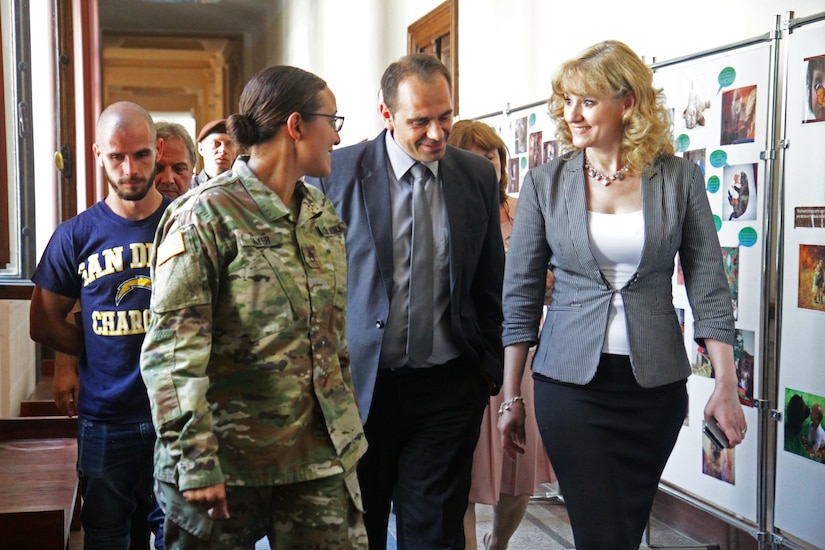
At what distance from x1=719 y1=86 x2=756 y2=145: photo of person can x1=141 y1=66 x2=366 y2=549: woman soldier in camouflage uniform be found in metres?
1.84

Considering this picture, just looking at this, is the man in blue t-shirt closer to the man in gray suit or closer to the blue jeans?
the blue jeans

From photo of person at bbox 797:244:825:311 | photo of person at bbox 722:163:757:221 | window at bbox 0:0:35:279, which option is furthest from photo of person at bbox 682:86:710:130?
window at bbox 0:0:35:279

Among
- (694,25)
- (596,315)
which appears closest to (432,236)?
(596,315)

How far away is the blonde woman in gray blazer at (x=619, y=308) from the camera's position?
2281 millimetres

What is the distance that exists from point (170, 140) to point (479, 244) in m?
1.72

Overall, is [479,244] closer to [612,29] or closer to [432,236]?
[432,236]

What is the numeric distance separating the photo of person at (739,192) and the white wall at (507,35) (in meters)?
0.48

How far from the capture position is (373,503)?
8.82 feet

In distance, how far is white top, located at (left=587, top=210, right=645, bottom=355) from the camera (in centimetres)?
228

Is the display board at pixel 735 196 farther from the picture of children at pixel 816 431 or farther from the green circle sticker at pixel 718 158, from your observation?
the picture of children at pixel 816 431

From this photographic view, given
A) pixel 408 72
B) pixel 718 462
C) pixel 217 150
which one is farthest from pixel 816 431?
pixel 217 150

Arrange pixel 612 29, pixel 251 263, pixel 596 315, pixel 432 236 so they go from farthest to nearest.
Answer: pixel 612 29
pixel 432 236
pixel 596 315
pixel 251 263

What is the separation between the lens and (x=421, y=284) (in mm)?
2559

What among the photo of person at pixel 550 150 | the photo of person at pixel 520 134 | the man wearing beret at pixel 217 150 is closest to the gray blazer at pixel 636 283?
the man wearing beret at pixel 217 150
